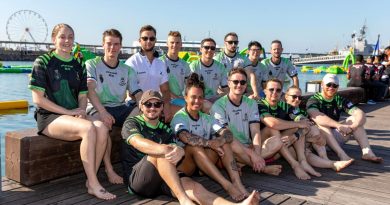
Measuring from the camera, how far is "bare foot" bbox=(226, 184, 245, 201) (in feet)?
13.2

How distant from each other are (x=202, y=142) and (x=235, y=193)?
629 millimetres

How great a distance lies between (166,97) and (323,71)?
61681 mm

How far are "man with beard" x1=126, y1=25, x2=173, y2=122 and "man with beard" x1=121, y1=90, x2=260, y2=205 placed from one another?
1.57m

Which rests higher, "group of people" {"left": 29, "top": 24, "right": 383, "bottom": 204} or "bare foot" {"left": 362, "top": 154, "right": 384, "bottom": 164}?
"group of people" {"left": 29, "top": 24, "right": 383, "bottom": 204}

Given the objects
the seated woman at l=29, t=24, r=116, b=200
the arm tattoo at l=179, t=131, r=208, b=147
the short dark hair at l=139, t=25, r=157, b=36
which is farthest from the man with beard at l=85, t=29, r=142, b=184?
the arm tattoo at l=179, t=131, r=208, b=147

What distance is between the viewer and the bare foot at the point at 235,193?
403 cm

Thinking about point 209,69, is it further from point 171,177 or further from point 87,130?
point 171,177

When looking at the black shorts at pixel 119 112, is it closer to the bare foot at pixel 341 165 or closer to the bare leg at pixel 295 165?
the bare leg at pixel 295 165

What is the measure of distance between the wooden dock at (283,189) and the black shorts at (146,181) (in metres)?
0.10

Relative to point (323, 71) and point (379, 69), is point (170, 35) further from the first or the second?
point (323, 71)

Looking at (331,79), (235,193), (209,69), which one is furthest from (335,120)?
(235,193)

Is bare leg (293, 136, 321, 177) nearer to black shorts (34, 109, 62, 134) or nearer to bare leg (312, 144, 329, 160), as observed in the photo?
bare leg (312, 144, 329, 160)

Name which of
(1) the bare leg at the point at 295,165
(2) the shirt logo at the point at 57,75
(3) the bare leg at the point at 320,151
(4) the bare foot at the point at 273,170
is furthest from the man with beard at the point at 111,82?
(3) the bare leg at the point at 320,151

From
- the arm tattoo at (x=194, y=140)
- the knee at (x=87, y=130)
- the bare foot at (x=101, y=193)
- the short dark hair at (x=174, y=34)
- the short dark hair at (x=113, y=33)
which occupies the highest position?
the short dark hair at (x=174, y=34)
